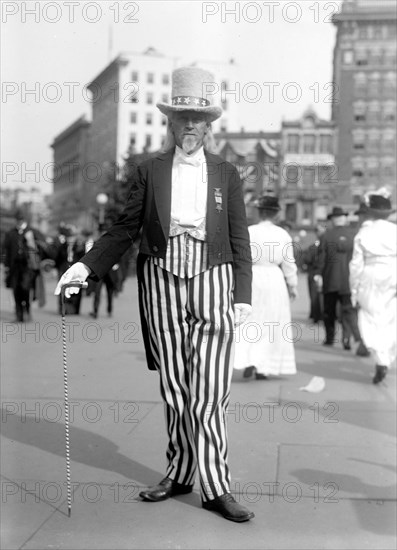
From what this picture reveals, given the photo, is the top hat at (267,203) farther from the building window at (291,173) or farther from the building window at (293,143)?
the building window at (293,143)

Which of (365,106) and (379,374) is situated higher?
(365,106)

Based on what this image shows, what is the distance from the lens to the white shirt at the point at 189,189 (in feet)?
14.0

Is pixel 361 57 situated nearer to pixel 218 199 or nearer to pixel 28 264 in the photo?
pixel 28 264

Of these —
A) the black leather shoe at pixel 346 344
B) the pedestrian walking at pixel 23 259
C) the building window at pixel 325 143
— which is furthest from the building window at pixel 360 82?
the black leather shoe at pixel 346 344

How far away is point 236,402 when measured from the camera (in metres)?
7.07

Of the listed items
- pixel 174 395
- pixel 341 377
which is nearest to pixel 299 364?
pixel 341 377

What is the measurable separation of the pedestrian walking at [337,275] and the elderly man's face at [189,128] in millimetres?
7376

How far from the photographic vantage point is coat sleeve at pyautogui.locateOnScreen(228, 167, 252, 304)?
4.31 m

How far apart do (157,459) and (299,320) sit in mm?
11415

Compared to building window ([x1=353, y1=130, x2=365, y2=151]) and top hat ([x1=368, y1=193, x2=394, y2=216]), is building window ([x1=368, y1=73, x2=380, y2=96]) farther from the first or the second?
top hat ([x1=368, y1=193, x2=394, y2=216])

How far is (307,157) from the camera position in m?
95.4

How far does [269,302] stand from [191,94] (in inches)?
176

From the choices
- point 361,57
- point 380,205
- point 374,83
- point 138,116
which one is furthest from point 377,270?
point 138,116

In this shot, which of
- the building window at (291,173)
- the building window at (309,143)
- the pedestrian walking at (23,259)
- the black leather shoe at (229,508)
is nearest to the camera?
the black leather shoe at (229,508)
